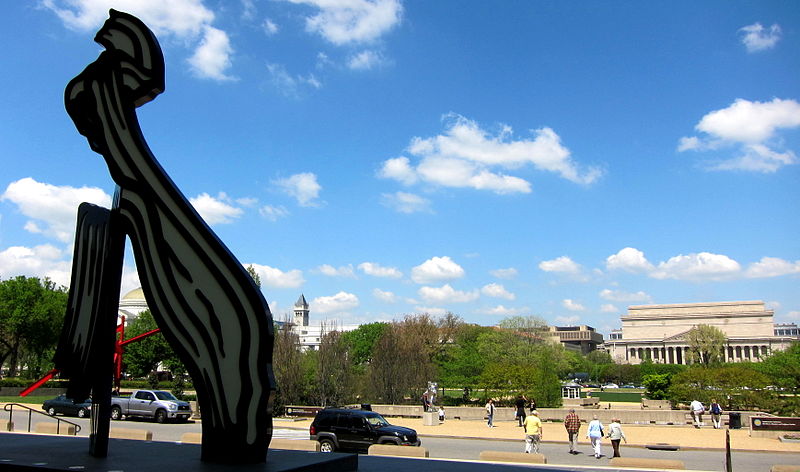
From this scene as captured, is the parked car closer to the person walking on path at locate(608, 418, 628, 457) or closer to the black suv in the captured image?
the black suv

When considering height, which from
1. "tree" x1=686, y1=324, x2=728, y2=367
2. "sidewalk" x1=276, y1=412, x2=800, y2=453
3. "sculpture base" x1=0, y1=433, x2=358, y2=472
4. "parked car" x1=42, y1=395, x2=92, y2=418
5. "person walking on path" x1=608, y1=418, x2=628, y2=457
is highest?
"tree" x1=686, y1=324, x2=728, y2=367

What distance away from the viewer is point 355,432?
774 inches

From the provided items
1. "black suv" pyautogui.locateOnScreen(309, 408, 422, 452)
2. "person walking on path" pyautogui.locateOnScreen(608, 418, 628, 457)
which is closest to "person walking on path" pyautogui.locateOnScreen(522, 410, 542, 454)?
"person walking on path" pyautogui.locateOnScreen(608, 418, 628, 457)

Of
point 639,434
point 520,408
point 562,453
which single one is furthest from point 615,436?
point 520,408

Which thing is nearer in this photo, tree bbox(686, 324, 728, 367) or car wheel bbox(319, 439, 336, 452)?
car wheel bbox(319, 439, 336, 452)

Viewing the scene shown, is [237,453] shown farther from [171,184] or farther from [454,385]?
[454,385]

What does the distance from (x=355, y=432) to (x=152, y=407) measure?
1433 centimetres

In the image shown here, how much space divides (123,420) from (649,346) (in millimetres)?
117002

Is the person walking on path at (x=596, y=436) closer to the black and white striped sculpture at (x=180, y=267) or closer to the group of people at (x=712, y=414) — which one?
the black and white striped sculpture at (x=180, y=267)

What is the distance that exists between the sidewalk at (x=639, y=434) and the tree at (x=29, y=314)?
32187mm

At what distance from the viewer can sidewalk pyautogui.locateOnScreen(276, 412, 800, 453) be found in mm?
23688

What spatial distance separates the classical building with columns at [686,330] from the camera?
390 feet

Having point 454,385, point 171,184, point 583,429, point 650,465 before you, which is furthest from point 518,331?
point 171,184

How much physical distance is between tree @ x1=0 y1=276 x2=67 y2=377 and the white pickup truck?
2834 centimetres
